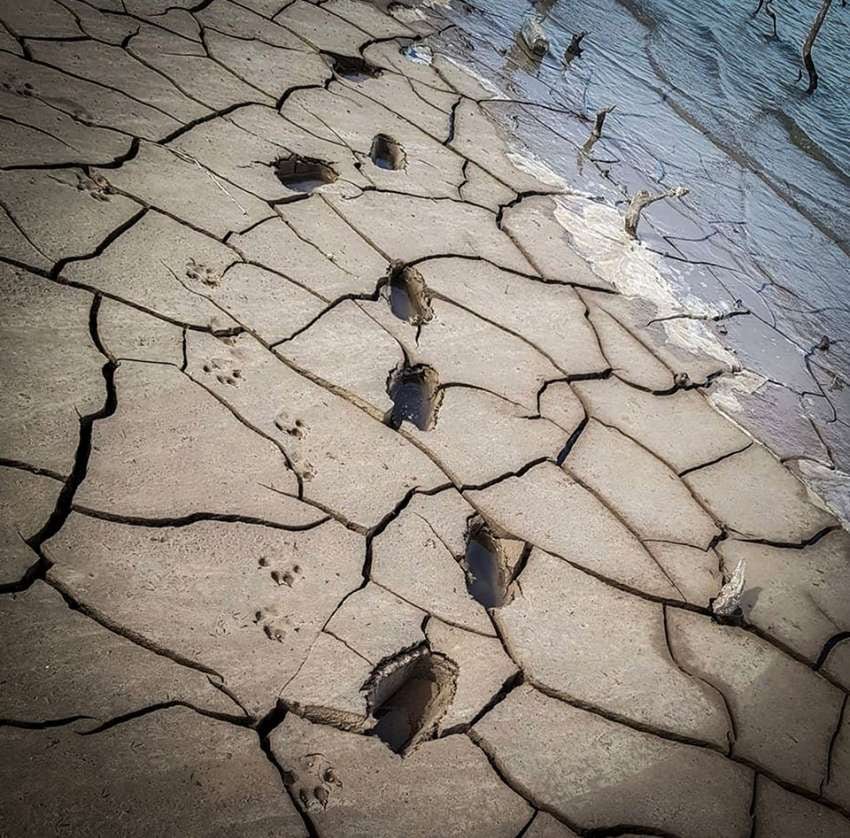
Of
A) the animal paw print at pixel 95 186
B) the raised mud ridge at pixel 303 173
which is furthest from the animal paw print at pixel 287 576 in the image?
the raised mud ridge at pixel 303 173

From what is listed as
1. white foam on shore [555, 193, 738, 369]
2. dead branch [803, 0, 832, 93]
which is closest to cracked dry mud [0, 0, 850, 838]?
white foam on shore [555, 193, 738, 369]

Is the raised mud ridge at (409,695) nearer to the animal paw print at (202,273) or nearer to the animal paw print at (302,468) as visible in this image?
the animal paw print at (302,468)

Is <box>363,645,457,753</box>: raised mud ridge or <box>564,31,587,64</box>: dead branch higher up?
<box>564,31,587,64</box>: dead branch

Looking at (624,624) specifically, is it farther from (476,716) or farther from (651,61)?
(651,61)

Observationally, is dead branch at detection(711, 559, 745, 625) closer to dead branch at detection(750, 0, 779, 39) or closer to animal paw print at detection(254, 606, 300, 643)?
animal paw print at detection(254, 606, 300, 643)

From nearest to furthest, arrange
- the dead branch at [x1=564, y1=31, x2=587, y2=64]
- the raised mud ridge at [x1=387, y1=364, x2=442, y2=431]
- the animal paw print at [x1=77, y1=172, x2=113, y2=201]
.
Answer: the raised mud ridge at [x1=387, y1=364, x2=442, y2=431], the animal paw print at [x1=77, y1=172, x2=113, y2=201], the dead branch at [x1=564, y1=31, x2=587, y2=64]

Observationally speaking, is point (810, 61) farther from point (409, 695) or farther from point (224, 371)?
point (409, 695)
